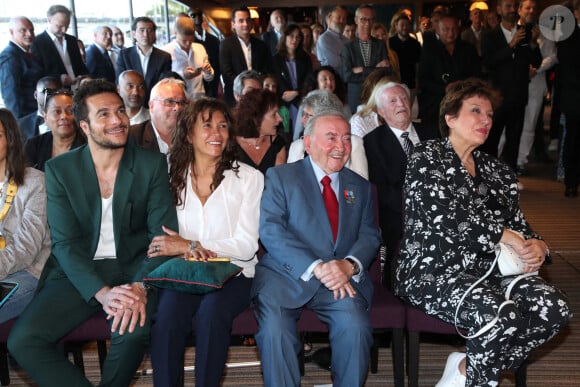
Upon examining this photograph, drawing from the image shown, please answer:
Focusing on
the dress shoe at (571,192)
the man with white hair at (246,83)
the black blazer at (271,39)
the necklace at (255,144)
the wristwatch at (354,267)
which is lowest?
the dress shoe at (571,192)

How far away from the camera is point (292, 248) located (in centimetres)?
303

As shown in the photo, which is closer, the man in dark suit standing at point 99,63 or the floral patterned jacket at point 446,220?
the floral patterned jacket at point 446,220

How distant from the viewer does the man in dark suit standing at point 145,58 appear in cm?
659

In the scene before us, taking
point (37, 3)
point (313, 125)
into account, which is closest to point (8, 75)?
point (37, 3)

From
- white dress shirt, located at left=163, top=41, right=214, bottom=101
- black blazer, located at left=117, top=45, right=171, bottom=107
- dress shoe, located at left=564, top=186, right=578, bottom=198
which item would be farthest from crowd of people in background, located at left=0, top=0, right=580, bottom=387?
dress shoe, located at left=564, top=186, right=578, bottom=198

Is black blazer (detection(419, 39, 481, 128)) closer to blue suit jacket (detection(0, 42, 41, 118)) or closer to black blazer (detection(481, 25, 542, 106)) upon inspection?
black blazer (detection(481, 25, 542, 106))

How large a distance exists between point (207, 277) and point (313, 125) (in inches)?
35.8

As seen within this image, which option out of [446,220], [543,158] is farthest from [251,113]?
[543,158]

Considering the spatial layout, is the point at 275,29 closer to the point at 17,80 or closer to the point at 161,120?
the point at 17,80

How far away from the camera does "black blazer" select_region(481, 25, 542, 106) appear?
7414 mm

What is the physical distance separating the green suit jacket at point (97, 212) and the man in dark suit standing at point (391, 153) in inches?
50.6

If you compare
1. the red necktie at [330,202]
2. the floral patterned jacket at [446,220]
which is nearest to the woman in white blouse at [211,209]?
the red necktie at [330,202]

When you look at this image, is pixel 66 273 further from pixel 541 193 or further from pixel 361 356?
pixel 541 193

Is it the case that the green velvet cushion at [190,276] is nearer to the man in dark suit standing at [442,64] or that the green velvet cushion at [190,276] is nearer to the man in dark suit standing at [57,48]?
the man in dark suit standing at [57,48]
